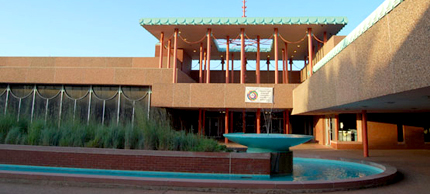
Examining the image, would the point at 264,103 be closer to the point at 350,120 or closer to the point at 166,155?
the point at 350,120

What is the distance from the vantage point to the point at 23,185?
6.59 m

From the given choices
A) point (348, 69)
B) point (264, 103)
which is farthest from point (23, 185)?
point (264, 103)

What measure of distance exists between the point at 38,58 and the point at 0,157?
21.1m

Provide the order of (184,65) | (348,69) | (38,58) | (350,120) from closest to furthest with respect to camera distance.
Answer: (348,69), (350,120), (38,58), (184,65)

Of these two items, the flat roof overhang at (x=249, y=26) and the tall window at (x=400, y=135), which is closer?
the tall window at (x=400, y=135)

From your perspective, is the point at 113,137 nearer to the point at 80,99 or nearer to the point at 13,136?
the point at 13,136

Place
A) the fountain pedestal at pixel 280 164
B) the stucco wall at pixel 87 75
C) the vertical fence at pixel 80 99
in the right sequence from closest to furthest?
the fountain pedestal at pixel 280 164
the stucco wall at pixel 87 75
the vertical fence at pixel 80 99

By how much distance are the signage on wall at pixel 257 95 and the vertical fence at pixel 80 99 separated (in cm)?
732

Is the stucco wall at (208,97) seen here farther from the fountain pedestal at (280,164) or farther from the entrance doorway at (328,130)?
the fountain pedestal at (280,164)

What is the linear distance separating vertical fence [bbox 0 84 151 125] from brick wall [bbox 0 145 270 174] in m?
13.4

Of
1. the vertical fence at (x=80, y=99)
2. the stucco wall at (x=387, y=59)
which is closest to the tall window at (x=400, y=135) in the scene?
the stucco wall at (x=387, y=59)

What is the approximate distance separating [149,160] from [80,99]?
16952 millimetres

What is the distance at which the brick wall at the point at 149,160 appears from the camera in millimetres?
7375

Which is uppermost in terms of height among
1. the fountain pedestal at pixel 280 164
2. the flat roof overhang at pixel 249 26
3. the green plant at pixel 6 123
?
the flat roof overhang at pixel 249 26
